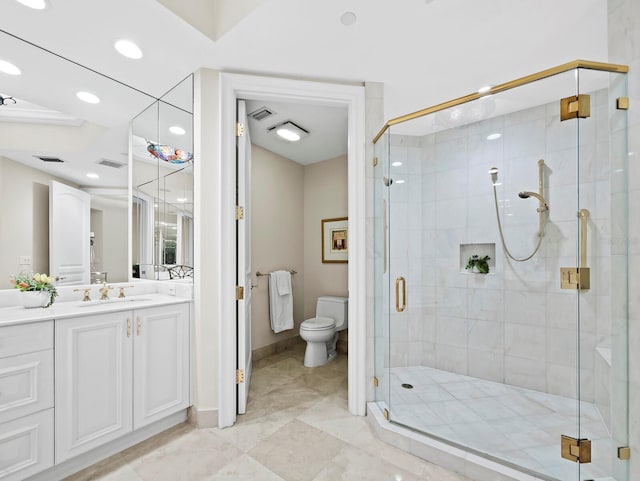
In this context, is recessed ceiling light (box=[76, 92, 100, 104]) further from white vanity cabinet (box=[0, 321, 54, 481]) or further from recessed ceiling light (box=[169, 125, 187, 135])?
white vanity cabinet (box=[0, 321, 54, 481])

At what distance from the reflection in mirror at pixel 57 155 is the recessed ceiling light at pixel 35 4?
36 cm

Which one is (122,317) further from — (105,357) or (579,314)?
(579,314)

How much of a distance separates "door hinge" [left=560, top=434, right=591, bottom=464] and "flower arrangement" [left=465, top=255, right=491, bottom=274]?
1219 millimetres

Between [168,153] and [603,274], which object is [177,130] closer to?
[168,153]

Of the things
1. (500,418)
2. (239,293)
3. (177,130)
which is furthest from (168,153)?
(500,418)

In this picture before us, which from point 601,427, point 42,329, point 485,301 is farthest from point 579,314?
point 42,329

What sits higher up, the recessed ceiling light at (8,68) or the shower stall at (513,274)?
the recessed ceiling light at (8,68)

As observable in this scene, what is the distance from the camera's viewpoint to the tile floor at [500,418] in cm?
140

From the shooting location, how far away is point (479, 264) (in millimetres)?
2402

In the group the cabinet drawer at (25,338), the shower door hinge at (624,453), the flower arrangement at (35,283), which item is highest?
the flower arrangement at (35,283)

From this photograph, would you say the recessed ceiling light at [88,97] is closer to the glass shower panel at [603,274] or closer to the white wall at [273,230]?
the white wall at [273,230]

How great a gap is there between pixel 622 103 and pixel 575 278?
37.5 inches

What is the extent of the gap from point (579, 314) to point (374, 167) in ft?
4.85

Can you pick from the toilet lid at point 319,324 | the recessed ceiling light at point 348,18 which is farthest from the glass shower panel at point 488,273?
the toilet lid at point 319,324
